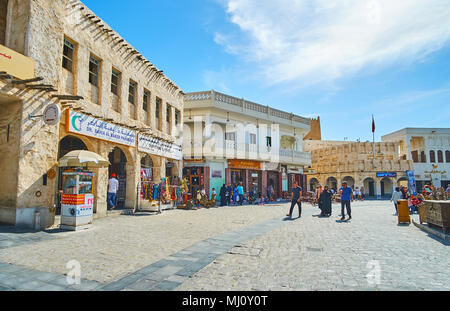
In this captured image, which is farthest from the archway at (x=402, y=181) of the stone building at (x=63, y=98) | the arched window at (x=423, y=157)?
the stone building at (x=63, y=98)

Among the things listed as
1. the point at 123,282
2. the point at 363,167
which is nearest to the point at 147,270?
the point at 123,282

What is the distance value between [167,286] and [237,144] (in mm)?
20434

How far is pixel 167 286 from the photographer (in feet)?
13.3

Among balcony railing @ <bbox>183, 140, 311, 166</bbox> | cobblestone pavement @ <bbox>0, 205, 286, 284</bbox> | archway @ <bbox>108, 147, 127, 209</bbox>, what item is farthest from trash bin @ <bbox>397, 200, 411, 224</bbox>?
balcony railing @ <bbox>183, 140, 311, 166</bbox>

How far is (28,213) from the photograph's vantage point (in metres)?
8.12

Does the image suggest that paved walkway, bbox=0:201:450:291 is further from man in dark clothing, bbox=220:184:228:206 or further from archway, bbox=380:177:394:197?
archway, bbox=380:177:394:197

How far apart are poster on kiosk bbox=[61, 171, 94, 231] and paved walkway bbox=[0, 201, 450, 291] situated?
0.50 meters

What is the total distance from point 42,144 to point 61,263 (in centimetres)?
508

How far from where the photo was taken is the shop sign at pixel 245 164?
2425 cm

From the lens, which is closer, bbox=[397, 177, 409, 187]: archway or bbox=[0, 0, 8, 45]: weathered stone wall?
bbox=[0, 0, 8, 45]: weathered stone wall

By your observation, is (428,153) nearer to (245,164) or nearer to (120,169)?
(245,164)

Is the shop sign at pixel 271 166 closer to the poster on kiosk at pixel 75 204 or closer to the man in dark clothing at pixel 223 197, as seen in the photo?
the man in dark clothing at pixel 223 197

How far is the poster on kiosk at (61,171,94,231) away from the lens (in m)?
8.49
